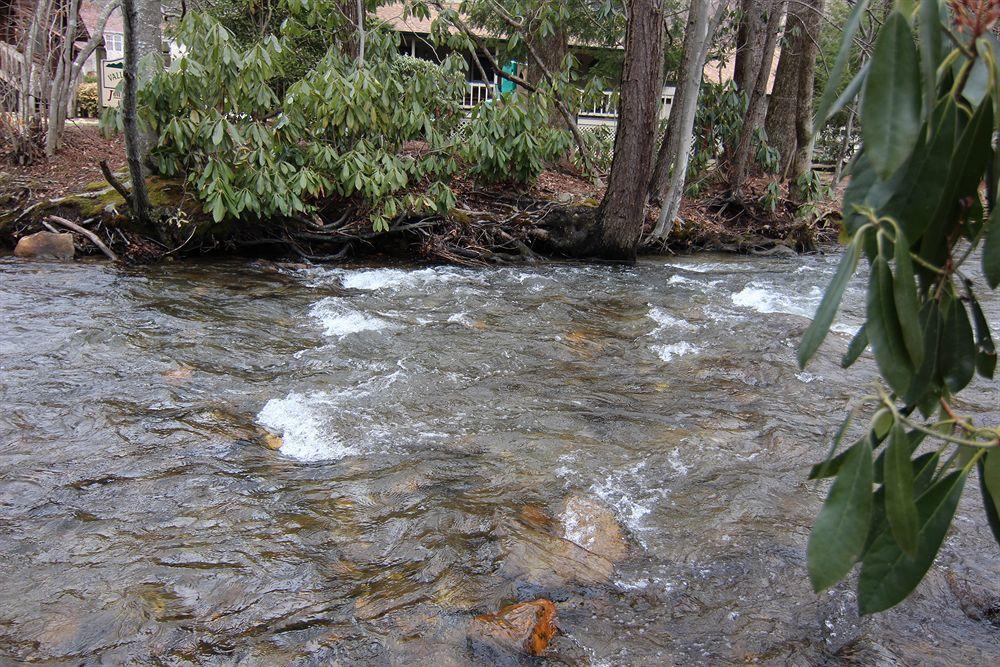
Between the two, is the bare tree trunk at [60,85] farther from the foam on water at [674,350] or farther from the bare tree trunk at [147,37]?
the foam on water at [674,350]

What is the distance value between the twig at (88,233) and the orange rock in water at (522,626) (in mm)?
7572

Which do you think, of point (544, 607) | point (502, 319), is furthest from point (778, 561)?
point (502, 319)

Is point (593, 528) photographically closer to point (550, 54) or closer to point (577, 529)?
point (577, 529)

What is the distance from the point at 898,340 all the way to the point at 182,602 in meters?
2.77

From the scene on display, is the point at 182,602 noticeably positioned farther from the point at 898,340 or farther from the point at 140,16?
the point at 140,16

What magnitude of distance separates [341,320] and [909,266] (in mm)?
6148

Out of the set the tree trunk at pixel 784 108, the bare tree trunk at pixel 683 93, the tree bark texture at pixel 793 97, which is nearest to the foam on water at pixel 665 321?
the bare tree trunk at pixel 683 93

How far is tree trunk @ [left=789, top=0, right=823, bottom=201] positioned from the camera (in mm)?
13062

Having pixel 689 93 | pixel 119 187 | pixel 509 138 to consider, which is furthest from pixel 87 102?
pixel 689 93

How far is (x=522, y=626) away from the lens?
8.99 feet

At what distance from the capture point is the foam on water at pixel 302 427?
421cm

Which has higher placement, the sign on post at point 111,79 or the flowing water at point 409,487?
the sign on post at point 111,79

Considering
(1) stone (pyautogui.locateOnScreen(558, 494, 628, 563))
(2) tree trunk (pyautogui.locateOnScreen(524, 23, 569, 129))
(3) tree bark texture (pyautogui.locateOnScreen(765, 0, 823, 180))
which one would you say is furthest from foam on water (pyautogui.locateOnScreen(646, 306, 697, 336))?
(3) tree bark texture (pyautogui.locateOnScreen(765, 0, 823, 180))

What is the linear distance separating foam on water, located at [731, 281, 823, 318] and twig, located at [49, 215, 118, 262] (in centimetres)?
725
